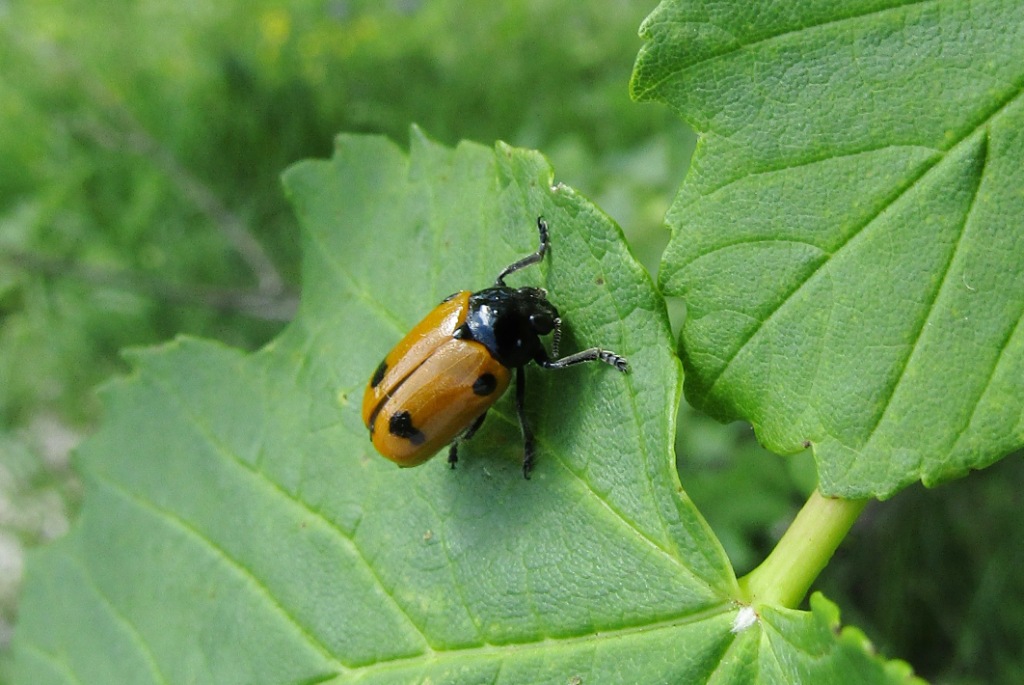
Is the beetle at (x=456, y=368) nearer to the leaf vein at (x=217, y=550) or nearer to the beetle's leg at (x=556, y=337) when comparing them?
the beetle's leg at (x=556, y=337)

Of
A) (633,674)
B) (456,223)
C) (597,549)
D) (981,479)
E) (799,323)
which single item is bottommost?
(981,479)

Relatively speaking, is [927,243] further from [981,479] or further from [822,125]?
[981,479]

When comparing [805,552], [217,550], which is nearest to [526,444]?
[805,552]

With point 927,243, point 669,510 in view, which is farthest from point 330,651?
point 927,243

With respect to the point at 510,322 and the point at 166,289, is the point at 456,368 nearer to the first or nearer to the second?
the point at 510,322

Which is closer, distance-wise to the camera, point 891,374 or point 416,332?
point 891,374

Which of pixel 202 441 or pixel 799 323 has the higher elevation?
pixel 202 441

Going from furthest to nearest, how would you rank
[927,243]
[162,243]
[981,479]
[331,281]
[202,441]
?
[162,243], [981,479], [202,441], [331,281], [927,243]
